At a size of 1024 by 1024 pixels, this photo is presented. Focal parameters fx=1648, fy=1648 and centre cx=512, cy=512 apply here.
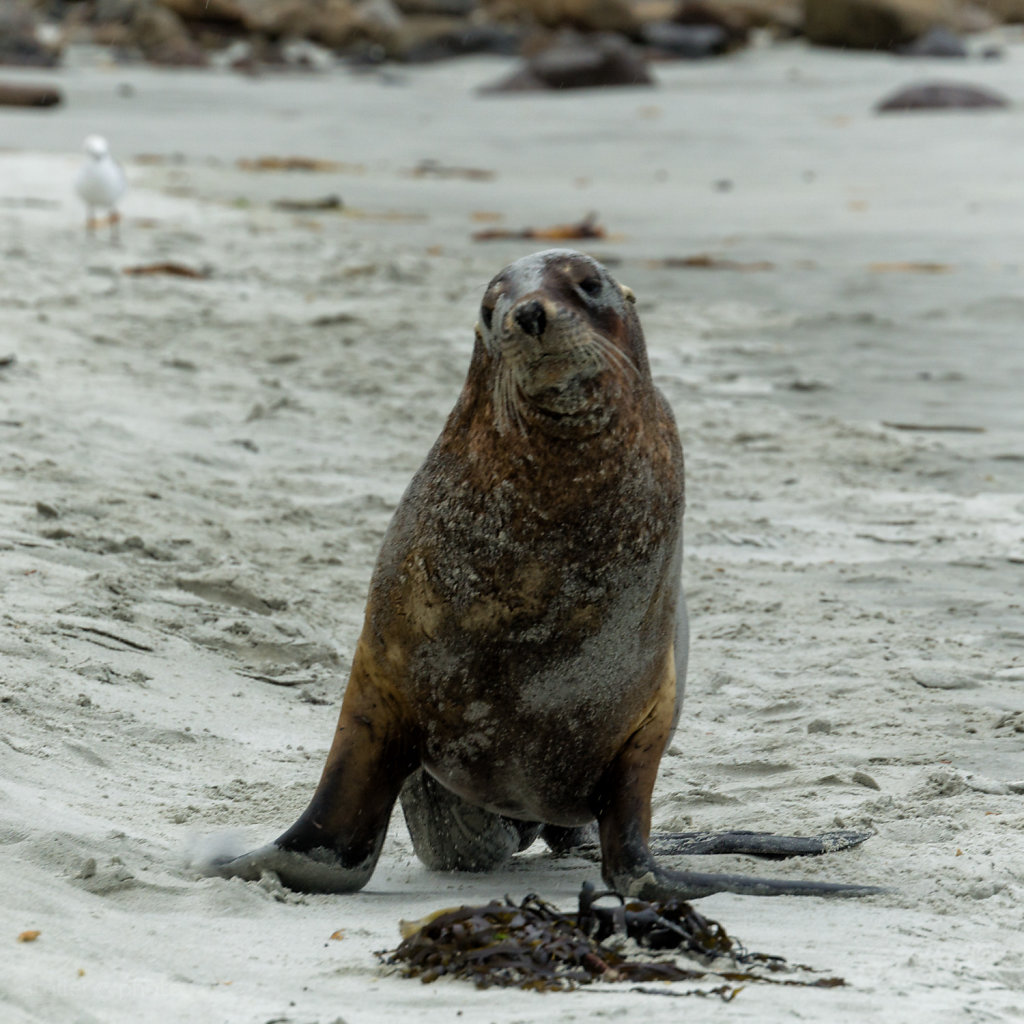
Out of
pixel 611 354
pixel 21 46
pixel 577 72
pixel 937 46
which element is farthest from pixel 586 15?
pixel 611 354

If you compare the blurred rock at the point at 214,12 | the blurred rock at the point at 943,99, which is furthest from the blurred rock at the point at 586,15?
the blurred rock at the point at 943,99

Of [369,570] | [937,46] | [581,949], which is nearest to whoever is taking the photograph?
[581,949]

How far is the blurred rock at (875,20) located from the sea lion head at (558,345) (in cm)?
2839

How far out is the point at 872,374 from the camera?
28.9ft

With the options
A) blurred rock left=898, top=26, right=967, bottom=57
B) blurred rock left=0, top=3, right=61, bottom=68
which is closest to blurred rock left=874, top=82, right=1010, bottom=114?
blurred rock left=898, top=26, right=967, bottom=57

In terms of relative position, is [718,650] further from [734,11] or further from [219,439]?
[734,11]

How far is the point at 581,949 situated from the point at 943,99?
20.6 meters

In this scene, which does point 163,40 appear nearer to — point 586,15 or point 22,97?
point 586,15

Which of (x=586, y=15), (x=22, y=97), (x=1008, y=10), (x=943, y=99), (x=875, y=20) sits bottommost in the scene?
(x=22, y=97)

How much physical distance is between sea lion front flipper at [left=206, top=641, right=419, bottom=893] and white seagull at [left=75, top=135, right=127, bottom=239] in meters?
9.56

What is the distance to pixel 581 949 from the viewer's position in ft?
8.97

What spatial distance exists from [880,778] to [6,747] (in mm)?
2021

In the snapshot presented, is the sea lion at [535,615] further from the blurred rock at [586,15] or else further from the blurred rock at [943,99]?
the blurred rock at [586,15]

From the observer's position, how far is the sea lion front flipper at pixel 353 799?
130 inches
